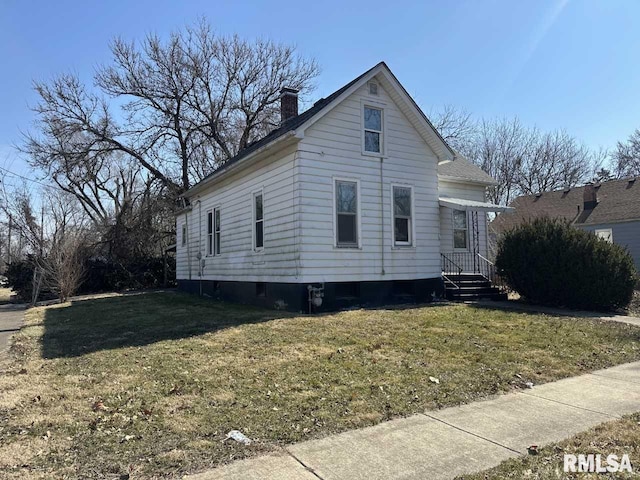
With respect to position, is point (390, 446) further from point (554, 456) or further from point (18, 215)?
point (18, 215)

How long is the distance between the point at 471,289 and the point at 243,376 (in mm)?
9932

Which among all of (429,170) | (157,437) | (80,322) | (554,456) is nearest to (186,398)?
(157,437)

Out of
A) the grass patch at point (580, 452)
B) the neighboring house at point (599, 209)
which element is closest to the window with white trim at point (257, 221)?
the grass patch at point (580, 452)

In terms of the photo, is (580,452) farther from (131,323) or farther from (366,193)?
(131,323)

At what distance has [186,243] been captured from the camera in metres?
20.8

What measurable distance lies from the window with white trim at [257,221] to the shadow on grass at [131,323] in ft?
6.32

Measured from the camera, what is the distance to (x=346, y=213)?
12273mm

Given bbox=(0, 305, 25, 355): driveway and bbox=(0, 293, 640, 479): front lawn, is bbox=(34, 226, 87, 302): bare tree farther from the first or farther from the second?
bbox=(0, 293, 640, 479): front lawn

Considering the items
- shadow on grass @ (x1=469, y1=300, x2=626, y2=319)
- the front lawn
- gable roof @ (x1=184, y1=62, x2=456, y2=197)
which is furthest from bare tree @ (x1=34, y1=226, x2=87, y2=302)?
shadow on grass @ (x1=469, y1=300, x2=626, y2=319)

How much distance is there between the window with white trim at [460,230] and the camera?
15.4 m

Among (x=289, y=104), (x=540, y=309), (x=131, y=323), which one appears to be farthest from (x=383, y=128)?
(x=131, y=323)

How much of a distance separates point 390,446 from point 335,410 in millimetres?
936

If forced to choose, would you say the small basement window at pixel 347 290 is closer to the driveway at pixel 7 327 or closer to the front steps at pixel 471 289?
the front steps at pixel 471 289

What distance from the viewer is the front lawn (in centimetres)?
389
